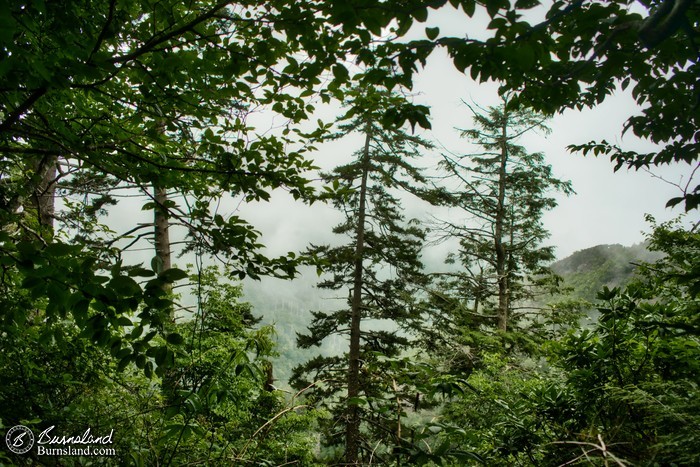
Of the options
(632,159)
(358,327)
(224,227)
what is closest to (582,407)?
(632,159)

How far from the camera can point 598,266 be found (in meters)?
69.7

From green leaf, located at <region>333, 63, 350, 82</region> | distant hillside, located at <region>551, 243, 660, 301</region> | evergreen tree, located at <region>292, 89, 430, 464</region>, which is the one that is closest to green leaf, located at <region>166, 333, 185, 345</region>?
green leaf, located at <region>333, 63, 350, 82</region>

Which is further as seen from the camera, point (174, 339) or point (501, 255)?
point (501, 255)

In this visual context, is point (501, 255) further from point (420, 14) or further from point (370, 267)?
point (420, 14)

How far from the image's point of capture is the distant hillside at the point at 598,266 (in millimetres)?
62969

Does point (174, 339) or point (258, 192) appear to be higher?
point (258, 192)

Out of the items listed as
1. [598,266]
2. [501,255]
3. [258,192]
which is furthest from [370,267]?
[598,266]

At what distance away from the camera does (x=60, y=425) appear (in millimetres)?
3479

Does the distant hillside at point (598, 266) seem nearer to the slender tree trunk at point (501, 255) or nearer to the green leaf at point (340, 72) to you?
the slender tree trunk at point (501, 255)

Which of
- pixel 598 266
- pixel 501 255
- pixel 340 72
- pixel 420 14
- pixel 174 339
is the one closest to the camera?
pixel 420 14

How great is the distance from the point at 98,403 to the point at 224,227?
3.46m

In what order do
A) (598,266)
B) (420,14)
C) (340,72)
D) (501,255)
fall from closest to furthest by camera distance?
(420,14) → (340,72) → (501,255) → (598,266)

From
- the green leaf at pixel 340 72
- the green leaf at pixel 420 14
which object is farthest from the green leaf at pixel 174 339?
the green leaf at pixel 420 14

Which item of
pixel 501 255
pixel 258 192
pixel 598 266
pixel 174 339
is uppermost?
pixel 598 266
